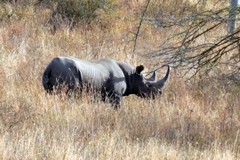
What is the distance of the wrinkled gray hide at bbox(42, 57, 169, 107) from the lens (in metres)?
9.38

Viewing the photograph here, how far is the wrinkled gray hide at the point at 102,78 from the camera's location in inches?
369

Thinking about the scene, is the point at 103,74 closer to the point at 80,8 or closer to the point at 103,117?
the point at 103,117

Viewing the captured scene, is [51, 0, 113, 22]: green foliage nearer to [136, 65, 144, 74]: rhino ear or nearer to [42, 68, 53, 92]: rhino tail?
[136, 65, 144, 74]: rhino ear

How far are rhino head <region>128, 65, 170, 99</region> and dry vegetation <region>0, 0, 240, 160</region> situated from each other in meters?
0.17

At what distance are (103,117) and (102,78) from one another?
181cm

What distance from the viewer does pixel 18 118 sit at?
7.57m

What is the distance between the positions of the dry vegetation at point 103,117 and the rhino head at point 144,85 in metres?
0.17

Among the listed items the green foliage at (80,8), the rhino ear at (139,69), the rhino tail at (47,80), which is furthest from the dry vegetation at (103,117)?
the green foliage at (80,8)

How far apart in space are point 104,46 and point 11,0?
6497mm

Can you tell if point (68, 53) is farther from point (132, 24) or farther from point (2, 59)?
point (132, 24)

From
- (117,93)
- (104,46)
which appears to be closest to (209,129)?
(117,93)

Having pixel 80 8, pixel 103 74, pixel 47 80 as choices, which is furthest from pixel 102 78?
pixel 80 8

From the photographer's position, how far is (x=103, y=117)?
8359 millimetres

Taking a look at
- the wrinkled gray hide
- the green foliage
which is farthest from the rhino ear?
the green foliage
